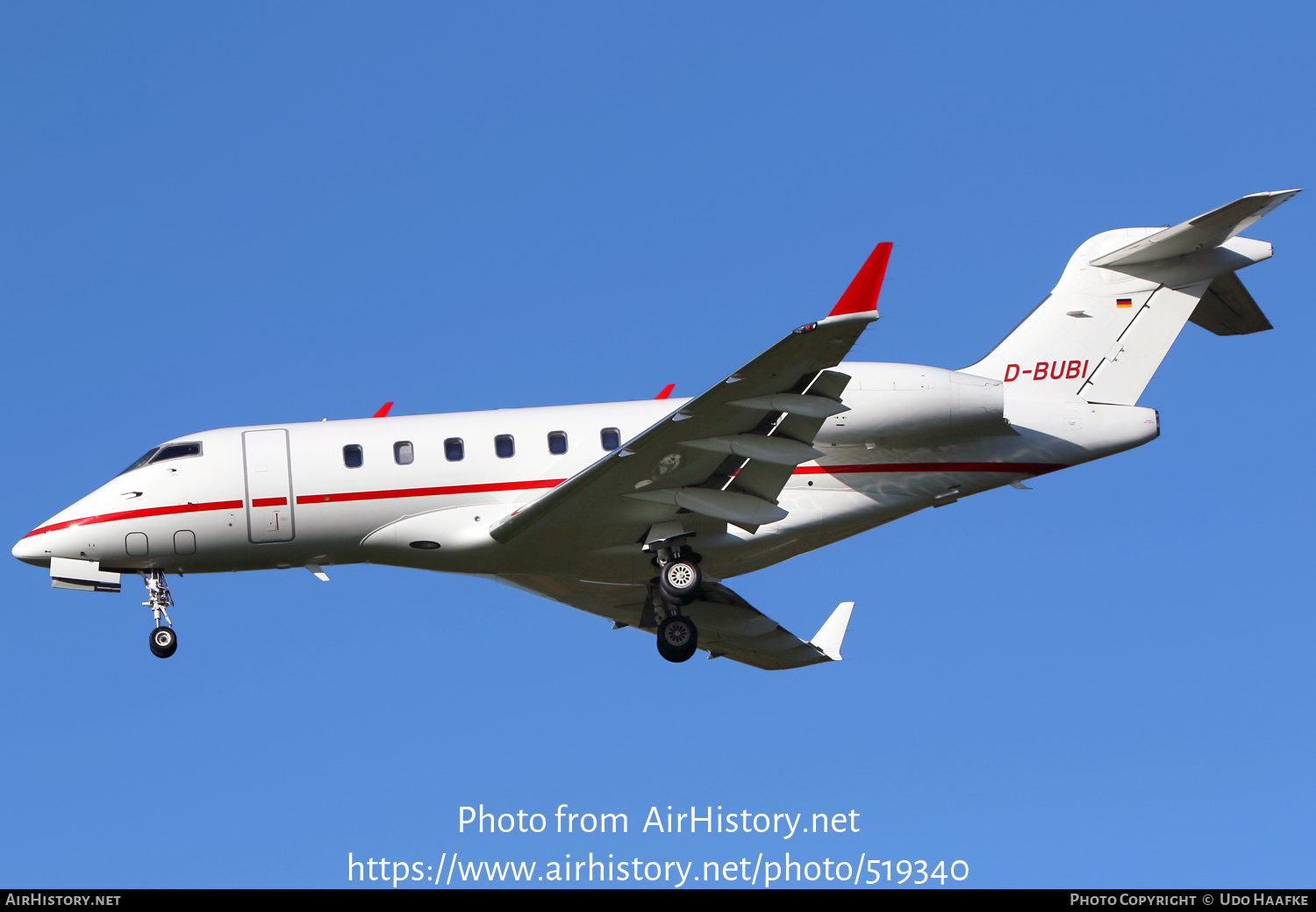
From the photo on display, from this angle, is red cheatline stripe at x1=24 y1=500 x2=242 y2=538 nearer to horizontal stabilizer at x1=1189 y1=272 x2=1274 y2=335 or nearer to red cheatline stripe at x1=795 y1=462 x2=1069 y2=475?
red cheatline stripe at x1=795 y1=462 x2=1069 y2=475

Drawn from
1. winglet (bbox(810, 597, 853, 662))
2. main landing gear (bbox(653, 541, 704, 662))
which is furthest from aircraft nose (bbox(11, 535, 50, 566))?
winglet (bbox(810, 597, 853, 662))

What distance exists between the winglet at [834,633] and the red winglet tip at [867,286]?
8.93 metres

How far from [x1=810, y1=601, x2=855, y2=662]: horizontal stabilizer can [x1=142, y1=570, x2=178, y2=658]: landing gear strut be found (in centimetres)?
976

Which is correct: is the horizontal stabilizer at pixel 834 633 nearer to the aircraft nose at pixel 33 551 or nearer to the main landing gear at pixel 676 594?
the main landing gear at pixel 676 594

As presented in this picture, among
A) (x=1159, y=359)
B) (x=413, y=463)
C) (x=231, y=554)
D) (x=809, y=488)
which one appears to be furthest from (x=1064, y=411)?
(x=231, y=554)

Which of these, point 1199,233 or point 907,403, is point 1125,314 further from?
point 907,403

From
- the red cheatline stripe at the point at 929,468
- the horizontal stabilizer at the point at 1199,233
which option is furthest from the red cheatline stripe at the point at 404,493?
the horizontal stabilizer at the point at 1199,233

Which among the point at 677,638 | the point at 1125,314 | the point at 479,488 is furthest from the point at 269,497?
the point at 1125,314

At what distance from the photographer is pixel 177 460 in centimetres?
2134

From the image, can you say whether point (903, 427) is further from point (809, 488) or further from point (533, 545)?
point (533, 545)

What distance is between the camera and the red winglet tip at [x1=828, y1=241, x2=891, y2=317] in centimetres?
1680

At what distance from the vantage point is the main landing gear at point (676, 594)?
67.3 ft

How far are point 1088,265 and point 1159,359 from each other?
1695 millimetres
